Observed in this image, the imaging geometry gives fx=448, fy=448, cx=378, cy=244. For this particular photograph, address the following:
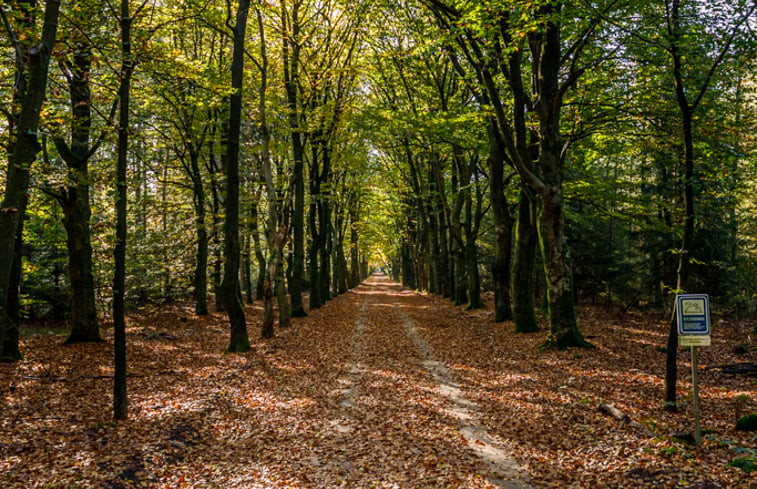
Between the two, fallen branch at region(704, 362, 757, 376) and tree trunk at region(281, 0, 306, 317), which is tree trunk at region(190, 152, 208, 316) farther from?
fallen branch at region(704, 362, 757, 376)

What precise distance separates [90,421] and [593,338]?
13.0m

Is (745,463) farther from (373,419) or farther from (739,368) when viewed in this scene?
(739,368)

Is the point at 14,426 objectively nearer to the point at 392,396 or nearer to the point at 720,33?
the point at 392,396

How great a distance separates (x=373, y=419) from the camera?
7.42m

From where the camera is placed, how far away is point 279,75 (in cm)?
1941

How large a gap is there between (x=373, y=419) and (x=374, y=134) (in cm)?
1562

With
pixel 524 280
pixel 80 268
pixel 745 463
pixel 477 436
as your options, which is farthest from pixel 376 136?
pixel 745 463

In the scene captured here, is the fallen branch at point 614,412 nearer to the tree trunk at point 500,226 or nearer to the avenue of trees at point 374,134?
the avenue of trees at point 374,134

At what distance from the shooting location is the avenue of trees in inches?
→ 294

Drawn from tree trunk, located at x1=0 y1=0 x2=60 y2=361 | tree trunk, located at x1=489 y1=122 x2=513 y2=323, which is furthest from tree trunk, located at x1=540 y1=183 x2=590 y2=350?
tree trunk, located at x1=0 y1=0 x2=60 y2=361

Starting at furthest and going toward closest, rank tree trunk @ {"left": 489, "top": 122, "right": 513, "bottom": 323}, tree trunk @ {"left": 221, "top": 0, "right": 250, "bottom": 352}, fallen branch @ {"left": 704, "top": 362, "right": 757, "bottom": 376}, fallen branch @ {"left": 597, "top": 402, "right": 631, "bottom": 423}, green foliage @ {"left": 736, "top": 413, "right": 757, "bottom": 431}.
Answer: tree trunk @ {"left": 489, "top": 122, "right": 513, "bottom": 323} < tree trunk @ {"left": 221, "top": 0, "right": 250, "bottom": 352} < fallen branch @ {"left": 704, "top": 362, "right": 757, "bottom": 376} < fallen branch @ {"left": 597, "top": 402, "right": 631, "bottom": 423} < green foliage @ {"left": 736, "top": 413, "right": 757, "bottom": 431}

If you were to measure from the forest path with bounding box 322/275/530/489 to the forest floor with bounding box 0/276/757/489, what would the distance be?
0.10ft

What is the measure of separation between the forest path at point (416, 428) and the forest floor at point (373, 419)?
1.2 inches

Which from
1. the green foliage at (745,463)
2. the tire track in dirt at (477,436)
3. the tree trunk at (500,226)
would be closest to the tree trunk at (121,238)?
the tire track in dirt at (477,436)
